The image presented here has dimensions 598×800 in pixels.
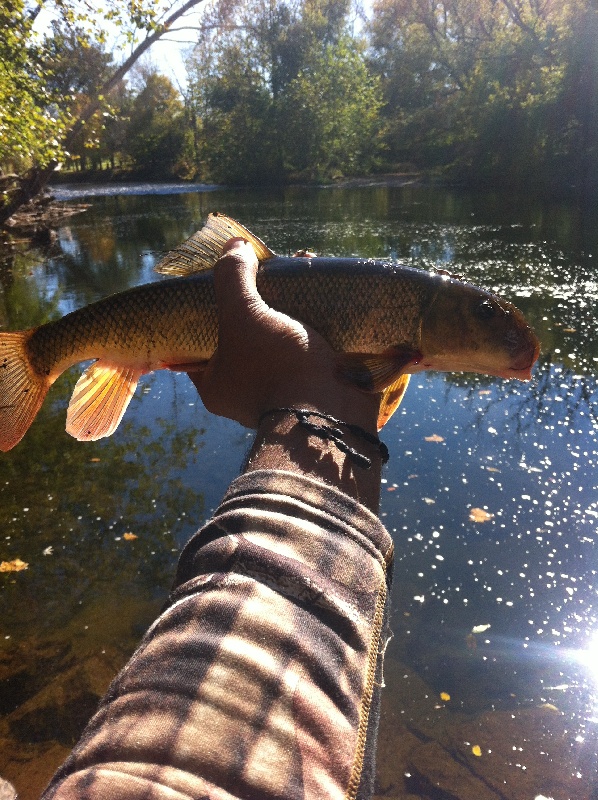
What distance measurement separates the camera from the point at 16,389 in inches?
92.8

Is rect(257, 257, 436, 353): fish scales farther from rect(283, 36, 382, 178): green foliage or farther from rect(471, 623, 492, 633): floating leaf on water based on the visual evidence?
rect(283, 36, 382, 178): green foliage

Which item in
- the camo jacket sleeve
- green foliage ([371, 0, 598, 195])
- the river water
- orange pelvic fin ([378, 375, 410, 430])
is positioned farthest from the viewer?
green foliage ([371, 0, 598, 195])

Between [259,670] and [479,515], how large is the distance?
311 cm

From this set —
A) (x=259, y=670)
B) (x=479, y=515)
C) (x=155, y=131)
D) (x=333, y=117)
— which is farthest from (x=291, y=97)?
(x=259, y=670)

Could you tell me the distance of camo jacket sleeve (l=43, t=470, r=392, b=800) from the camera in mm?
690

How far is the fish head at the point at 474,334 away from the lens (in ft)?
7.25

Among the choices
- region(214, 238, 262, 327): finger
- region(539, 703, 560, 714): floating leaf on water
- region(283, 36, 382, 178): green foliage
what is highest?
region(283, 36, 382, 178): green foliage

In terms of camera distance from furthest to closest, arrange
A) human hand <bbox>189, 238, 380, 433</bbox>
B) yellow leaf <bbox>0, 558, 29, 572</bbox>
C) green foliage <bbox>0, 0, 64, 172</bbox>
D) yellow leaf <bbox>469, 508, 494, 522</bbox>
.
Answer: green foliage <bbox>0, 0, 64, 172</bbox>
yellow leaf <bbox>469, 508, 494, 522</bbox>
yellow leaf <bbox>0, 558, 29, 572</bbox>
human hand <bbox>189, 238, 380, 433</bbox>

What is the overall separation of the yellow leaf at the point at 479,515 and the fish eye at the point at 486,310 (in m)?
1.80

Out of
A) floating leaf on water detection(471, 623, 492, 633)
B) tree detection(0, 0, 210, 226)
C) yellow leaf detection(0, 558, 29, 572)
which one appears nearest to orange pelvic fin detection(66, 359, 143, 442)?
yellow leaf detection(0, 558, 29, 572)

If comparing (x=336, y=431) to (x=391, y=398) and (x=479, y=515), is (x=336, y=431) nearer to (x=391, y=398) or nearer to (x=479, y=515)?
(x=391, y=398)

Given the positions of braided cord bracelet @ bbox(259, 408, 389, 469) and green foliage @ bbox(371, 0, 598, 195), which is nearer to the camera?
braided cord bracelet @ bbox(259, 408, 389, 469)

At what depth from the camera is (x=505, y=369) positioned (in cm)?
225

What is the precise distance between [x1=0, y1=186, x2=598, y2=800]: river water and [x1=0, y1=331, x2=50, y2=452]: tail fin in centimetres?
118
